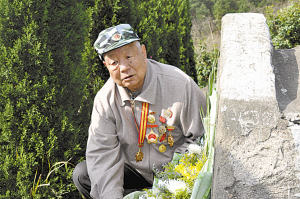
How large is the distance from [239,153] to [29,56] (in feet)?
7.83

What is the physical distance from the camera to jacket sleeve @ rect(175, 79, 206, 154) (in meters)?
2.31

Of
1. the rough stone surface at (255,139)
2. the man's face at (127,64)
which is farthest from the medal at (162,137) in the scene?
the rough stone surface at (255,139)

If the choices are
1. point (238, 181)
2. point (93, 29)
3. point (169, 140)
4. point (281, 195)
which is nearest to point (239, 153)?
point (238, 181)

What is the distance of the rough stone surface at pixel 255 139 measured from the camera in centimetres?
124

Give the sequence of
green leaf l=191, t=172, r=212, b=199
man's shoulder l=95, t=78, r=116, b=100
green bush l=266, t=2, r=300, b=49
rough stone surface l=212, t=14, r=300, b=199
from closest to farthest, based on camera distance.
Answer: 1. rough stone surface l=212, t=14, r=300, b=199
2. green leaf l=191, t=172, r=212, b=199
3. man's shoulder l=95, t=78, r=116, b=100
4. green bush l=266, t=2, r=300, b=49

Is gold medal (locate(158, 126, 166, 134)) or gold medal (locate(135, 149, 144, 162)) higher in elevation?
gold medal (locate(158, 126, 166, 134))

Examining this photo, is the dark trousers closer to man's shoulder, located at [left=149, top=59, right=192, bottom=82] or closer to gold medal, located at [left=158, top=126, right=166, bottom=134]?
gold medal, located at [left=158, top=126, right=166, bottom=134]

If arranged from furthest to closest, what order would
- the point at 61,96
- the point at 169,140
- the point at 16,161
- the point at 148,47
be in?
1. the point at 148,47
2. the point at 61,96
3. the point at 16,161
4. the point at 169,140

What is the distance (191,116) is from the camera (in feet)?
7.72

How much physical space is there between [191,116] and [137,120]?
0.44 meters

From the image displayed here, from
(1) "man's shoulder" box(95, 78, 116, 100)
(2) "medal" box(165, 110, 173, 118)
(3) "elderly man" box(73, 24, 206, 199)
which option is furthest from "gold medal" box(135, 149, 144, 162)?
(1) "man's shoulder" box(95, 78, 116, 100)

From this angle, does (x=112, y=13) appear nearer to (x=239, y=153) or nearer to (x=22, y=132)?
(x=22, y=132)

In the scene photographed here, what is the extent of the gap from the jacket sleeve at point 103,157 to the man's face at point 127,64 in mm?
306

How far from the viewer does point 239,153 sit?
1.29 meters
